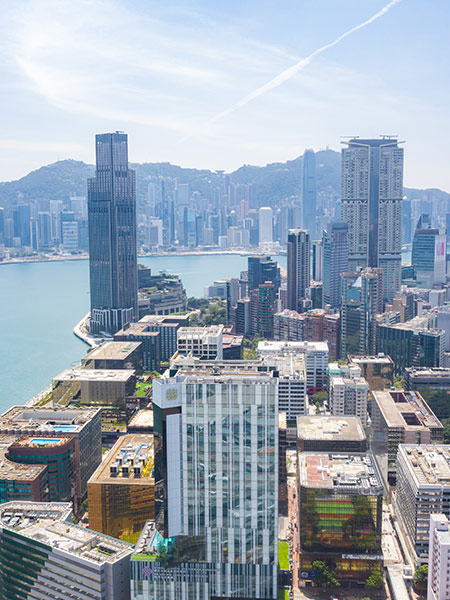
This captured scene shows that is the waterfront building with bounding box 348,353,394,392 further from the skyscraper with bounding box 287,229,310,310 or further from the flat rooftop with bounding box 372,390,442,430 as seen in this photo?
the skyscraper with bounding box 287,229,310,310

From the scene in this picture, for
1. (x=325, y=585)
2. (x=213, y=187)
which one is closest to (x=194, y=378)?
(x=325, y=585)

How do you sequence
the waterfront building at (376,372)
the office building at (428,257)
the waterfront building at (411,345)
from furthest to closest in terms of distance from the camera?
the office building at (428,257), the waterfront building at (411,345), the waterfront building at (376,372)

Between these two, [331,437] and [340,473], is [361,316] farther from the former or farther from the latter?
[340,473]

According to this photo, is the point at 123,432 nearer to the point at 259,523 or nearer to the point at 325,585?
the point at 325,585

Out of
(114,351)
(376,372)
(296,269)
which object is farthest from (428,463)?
(296,269)

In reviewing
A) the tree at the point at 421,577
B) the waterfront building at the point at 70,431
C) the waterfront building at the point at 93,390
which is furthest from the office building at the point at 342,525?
the waterfront building at the point at 93,390

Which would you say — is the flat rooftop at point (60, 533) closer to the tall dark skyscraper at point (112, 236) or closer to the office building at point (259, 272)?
the tall dark skyscraper at point (112, 236)
